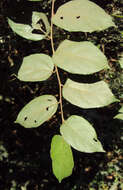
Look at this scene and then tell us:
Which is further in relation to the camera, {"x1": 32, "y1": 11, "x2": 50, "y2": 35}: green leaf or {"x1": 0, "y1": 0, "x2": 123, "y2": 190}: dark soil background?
{"x1": 0, "y1": 0, "x2": 123, "y2": 190}: dark soil background

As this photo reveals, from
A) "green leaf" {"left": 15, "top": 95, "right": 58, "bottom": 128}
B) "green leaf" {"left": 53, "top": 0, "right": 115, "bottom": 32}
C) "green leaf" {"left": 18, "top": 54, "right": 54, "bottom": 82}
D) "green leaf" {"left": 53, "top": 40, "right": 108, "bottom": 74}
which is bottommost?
"green leaf" {"left": 15, "top": 95, "right": 58, "bottom": 128}

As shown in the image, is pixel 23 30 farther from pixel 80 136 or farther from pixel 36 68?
Answer: pixel 80 136

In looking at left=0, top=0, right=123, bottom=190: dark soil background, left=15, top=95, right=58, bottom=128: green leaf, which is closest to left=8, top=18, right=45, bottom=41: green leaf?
left=15, top=95, right=58, bottom=128: green leaf

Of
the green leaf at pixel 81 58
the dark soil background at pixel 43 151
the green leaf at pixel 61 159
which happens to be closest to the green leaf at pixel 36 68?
the green leaf at pixel 81 58

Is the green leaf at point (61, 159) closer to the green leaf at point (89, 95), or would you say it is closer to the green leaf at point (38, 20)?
Answer: the green leaf at point (89, 95)

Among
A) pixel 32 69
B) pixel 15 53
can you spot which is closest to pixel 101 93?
pixel 32 69

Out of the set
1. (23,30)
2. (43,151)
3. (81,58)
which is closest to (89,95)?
(81,58)

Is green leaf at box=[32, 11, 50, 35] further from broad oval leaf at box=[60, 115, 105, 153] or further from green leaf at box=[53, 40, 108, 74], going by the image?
broad oval leaf at box=[60, 115, 105, 153]
